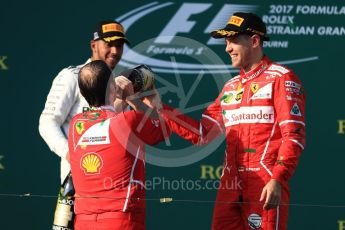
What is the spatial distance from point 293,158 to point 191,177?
6.48ft

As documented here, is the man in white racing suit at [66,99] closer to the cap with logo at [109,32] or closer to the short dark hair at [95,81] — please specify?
the cap with logo at [109,32]

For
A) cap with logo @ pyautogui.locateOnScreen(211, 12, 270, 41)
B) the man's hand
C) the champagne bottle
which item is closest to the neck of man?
cap with logo @ pyautogui.locateOnScreen(211, 12, 270, 41)

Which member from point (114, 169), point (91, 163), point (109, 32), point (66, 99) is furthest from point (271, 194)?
point (109, 32)

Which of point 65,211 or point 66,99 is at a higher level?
point 66,99

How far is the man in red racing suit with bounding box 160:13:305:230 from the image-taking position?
455 cm

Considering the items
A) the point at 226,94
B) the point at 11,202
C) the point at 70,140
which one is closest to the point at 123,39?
the point at 226,94

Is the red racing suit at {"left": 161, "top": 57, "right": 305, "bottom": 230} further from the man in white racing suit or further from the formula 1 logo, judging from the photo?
the formula 1 logo

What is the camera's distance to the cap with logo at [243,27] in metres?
4.82

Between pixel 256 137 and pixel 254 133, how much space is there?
0.02 metres

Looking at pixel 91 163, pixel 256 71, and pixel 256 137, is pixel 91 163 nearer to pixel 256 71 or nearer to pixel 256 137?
pixel 256 137

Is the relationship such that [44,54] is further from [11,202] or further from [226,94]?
[226,94]

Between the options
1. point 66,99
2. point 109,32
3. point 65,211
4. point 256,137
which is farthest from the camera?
point 109,32

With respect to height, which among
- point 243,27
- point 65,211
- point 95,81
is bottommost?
point 65,211

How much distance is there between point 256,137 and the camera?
470 centimetres
